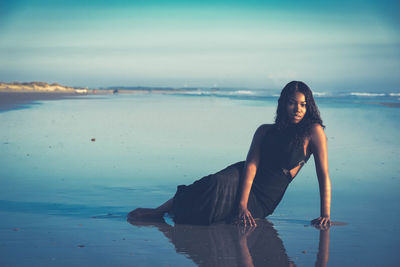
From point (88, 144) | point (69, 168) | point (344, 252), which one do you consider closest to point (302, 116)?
point (344, 252)

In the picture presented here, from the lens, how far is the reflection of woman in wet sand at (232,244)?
10.5ft

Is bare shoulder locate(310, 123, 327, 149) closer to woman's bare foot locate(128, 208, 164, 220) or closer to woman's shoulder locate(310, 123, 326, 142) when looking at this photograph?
woman's shoulder locate(310, 123, 326, 142)

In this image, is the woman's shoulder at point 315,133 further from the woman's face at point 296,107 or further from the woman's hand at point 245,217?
the woman's hand at point 245,217

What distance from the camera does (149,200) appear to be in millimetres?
5031

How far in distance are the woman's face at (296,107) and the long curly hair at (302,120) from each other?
20mm

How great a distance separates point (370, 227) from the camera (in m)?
4.07

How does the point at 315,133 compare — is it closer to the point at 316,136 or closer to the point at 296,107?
the point at 316,136

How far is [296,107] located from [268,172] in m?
0.62

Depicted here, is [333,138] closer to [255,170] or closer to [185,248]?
[255,170]

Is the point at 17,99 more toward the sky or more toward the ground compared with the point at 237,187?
more toward the ground

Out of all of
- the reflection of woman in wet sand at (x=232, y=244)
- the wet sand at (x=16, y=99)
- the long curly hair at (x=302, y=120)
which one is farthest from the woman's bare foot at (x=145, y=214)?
the wet sand at (x=16, y=99)

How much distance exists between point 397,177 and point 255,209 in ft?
9.94

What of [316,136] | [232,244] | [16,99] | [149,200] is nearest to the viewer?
[232,244]

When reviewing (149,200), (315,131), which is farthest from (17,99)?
(315,131)
